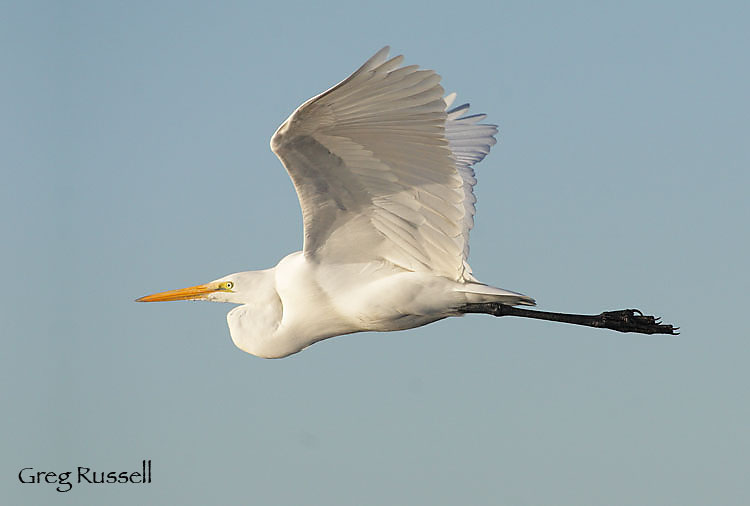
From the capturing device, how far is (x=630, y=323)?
25.6 ft

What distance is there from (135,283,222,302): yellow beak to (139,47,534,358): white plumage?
0.04ft

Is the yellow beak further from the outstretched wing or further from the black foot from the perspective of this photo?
the black foot

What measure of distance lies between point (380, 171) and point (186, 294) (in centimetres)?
269

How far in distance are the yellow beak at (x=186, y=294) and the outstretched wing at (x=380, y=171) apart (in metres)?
1.40

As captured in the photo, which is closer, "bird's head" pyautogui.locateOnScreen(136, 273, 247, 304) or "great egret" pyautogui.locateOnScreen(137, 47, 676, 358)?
"great egret" pyautogui.locateOnScreen(137, 47, 676, 358)

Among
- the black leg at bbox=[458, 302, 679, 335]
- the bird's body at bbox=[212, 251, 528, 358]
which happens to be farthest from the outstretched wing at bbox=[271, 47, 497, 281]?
the black leg at bbox=[458, 302, 679, 335]

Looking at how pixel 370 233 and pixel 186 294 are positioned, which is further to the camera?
pixel 186 294

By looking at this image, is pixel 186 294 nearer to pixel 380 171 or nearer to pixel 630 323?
pixel 380 171

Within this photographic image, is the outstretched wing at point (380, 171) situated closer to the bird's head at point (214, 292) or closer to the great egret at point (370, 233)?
the great egret at point (370, 233)

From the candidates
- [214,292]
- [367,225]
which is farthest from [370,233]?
[214,292]

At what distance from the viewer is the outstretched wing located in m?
5.73

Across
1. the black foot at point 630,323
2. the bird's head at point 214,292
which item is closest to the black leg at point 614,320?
→ the black foot at point 630,323

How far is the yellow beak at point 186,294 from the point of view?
26.9 feet

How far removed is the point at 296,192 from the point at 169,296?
2.36m
